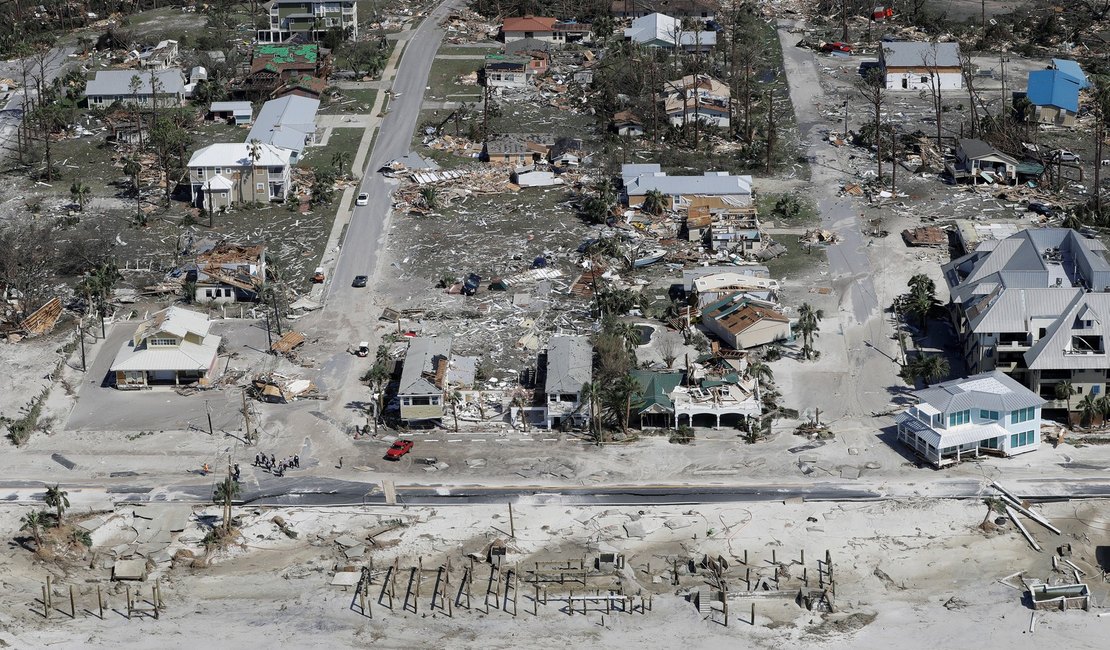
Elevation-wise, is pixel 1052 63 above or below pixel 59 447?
above

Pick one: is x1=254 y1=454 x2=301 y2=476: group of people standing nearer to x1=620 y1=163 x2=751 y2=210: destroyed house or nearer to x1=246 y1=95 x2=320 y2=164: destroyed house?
x1=620 y1=163 x2=751 y2=210: destroyed house

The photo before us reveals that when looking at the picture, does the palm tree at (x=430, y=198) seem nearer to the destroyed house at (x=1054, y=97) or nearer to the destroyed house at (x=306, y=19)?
the destroyed house at (x=306, y=19)

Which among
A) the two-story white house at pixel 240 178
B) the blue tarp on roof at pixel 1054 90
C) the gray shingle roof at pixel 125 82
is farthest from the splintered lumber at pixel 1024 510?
the gray shingle roof at pixel 125 82

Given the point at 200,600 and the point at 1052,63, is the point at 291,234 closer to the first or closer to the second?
the point at 200,600

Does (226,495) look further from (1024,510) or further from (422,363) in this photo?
(1024,510)

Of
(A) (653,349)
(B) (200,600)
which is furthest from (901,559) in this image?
(B) (200,600)

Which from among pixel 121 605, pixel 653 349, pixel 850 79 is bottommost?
pixel 121 605
